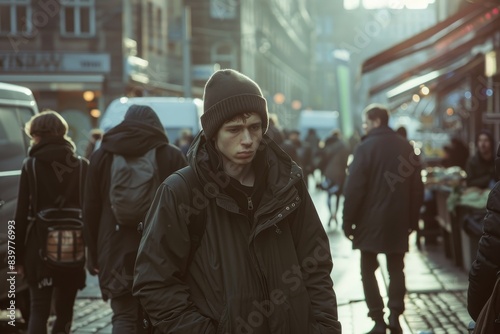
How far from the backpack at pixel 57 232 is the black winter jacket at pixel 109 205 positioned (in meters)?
0.58

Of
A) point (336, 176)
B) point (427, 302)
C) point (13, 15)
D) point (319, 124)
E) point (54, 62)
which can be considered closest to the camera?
point (427, 302)

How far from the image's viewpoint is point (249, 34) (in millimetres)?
56375

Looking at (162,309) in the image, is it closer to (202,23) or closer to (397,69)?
(202,23)

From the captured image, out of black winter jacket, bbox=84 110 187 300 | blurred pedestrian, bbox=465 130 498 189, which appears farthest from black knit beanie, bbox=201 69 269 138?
blurred pedestrian, bbox=465 130 498 189

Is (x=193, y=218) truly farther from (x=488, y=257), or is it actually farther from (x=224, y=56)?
(x=224, y=56)

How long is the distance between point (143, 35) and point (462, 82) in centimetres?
1501

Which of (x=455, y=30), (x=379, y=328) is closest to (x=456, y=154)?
(x=455, y=30)

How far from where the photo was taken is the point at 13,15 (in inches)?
1309

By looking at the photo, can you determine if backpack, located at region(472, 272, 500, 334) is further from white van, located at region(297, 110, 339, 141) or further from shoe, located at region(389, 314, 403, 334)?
white van, located at region(297, 110, 339, 141)

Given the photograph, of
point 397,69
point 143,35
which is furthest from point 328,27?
point 143,35

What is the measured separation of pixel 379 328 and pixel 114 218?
9.51 feet

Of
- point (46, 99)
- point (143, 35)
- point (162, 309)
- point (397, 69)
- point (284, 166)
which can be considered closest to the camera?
point (162, 309)

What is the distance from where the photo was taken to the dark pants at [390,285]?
8430 mm

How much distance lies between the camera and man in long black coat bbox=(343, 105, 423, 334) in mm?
8375
